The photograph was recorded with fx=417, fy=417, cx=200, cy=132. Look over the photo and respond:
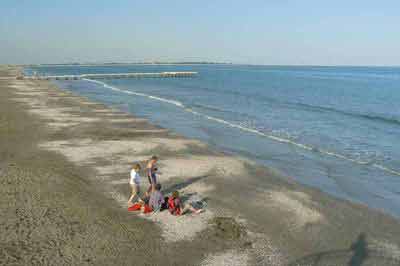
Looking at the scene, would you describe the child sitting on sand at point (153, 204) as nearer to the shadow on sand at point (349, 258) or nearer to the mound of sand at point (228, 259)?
the mound of sand at point (228, 259)

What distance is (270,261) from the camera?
37.6 feet

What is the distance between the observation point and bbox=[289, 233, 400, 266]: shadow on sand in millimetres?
11570

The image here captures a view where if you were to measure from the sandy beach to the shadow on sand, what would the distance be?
3 centimetres

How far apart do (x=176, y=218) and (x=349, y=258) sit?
18.3 ft

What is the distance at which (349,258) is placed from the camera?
11867 mm

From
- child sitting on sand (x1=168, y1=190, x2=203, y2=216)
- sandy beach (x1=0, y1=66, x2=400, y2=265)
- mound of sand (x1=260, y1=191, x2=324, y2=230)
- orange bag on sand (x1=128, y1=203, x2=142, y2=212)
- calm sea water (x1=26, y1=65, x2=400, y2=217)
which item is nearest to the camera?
sandy beach (x1=0, y1=66, x2=400, y2=265)

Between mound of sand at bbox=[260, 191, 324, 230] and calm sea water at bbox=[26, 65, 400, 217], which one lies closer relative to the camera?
mound of sand at bbox=[260, 191, 324, 230]

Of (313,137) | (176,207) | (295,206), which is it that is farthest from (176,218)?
(313,137)

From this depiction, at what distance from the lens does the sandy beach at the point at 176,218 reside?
1155cm

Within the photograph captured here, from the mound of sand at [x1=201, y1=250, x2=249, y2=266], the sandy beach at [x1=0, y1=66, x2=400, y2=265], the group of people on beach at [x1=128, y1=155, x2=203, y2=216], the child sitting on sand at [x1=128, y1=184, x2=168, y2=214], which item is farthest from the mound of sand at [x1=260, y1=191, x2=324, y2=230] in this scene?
the child sitting on sand at [x1=128, y1=184, x2=168, y2=214]

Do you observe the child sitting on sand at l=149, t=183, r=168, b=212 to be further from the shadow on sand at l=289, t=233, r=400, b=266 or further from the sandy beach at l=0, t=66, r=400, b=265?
the shadow on sand at l=289, t=233, r=400, b=266

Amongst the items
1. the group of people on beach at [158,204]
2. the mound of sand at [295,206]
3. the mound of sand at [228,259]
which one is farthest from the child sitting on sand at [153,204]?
the mound of sand at [295,206]

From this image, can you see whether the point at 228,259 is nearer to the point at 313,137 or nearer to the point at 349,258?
the point at 349,258

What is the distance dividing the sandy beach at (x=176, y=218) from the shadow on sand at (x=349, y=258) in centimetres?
3
